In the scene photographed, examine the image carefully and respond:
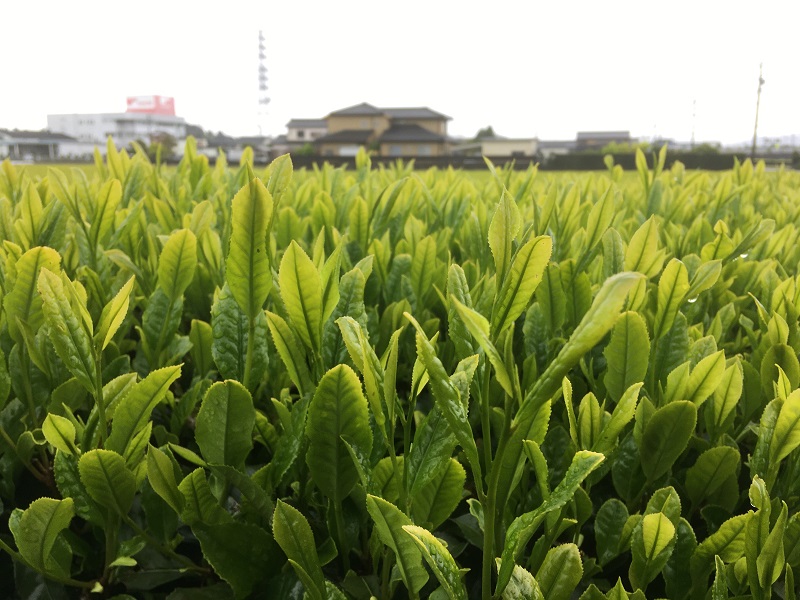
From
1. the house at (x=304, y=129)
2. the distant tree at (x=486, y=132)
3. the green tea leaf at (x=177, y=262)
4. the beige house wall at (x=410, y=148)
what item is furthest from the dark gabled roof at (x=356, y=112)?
the green tea leaf at (x=177, y=262)

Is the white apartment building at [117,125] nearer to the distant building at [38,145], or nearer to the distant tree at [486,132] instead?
the distant building at [38,145]

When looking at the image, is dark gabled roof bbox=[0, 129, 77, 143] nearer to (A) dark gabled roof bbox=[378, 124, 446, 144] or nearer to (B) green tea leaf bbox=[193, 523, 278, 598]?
(A) dark gabled roof bbox=[378, 124, 446, 144]

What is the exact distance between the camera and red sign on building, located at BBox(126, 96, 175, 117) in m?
116

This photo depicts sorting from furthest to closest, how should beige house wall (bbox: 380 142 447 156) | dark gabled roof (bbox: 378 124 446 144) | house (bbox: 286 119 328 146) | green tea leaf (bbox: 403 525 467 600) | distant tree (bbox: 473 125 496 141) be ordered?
distant tree (bbox: 473 125 496 141) < house (bbox: 286 119 328 146) < dark gabled roof (bbox: 378 124 446 144) < beige house wall (bbox: 380 142 447 156) < green tea leaf (bbox: 403 525 467 600)

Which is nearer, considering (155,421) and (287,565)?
(287,565)

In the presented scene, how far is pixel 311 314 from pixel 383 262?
637 mm

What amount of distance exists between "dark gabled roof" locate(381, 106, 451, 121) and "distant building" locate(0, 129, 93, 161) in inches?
1690

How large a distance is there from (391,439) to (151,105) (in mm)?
129988

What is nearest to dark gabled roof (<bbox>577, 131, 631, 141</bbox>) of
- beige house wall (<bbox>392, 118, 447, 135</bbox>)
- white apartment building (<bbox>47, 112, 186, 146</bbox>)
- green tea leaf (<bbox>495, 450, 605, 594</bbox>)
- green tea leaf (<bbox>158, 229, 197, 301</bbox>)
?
beige house wall (<bbox>392, 118, 447, 135</bbox>)

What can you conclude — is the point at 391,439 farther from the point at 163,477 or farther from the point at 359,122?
the point at 359,122

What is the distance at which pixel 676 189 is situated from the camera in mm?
2744

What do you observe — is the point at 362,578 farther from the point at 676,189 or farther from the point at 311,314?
the point at 676,189

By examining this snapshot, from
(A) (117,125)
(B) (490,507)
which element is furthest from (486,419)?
(A) (117,125)

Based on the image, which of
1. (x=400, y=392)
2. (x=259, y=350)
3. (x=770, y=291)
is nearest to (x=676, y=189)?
(x=770, y=291)
